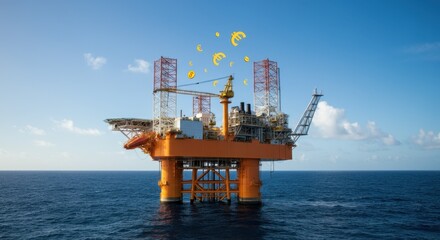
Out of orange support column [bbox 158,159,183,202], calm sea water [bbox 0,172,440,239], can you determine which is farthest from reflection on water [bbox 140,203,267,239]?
orange support column [bbox 158,159,183,202]

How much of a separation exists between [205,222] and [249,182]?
434 inches

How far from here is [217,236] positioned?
84.6 ft

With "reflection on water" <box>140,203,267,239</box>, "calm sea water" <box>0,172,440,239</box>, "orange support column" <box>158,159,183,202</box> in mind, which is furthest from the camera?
"orange support column" <box>158,159,183,202</box>

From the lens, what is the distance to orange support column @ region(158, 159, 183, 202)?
3988 cm

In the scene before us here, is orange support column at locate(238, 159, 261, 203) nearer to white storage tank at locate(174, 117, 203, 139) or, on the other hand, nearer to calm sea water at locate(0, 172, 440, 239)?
calm sea water at locate(0, 172, 440, 239)

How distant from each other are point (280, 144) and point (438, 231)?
18844 millimetres

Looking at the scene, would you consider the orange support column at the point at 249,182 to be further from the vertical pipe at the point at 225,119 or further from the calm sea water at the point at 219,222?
the vertical pipe at the point at 225,119

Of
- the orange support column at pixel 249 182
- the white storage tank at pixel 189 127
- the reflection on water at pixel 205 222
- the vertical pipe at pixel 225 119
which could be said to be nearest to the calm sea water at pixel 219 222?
the reflection on water at pixel 205 222

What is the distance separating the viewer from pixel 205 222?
101 feet

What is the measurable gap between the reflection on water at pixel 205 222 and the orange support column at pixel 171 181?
113 centimetres

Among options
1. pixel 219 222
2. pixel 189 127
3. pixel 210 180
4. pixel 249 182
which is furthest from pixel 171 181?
pixel 219 222

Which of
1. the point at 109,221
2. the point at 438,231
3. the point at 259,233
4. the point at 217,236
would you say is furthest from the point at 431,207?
the point at 109,221

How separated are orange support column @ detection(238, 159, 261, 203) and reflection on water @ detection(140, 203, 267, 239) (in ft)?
3.90

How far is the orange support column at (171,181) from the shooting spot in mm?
39875
